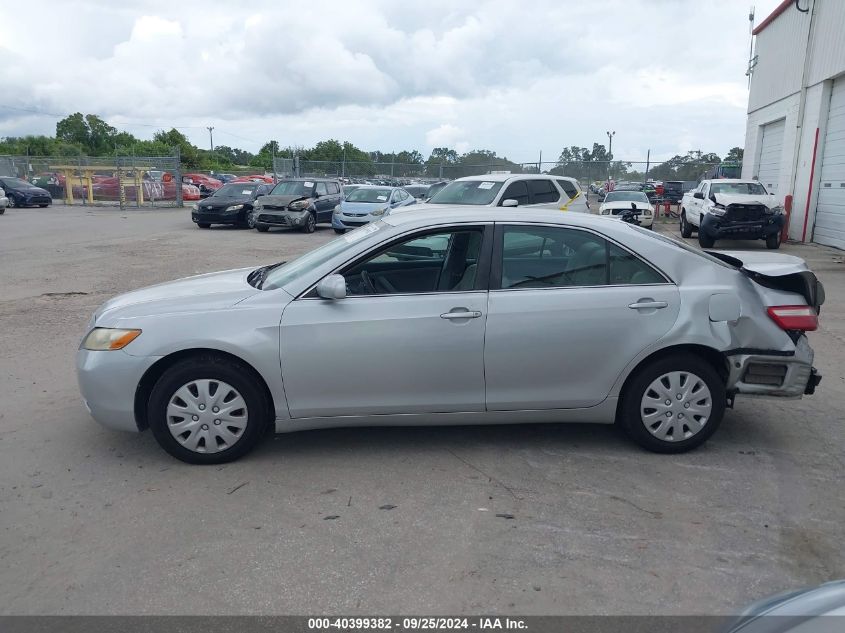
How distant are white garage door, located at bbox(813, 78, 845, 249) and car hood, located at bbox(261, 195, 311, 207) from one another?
14590 millimetres

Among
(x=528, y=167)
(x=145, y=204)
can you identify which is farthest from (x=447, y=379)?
(x=528, y=167)

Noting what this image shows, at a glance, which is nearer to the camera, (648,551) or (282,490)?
(648,551)

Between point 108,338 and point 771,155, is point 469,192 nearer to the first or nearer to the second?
point 108,338

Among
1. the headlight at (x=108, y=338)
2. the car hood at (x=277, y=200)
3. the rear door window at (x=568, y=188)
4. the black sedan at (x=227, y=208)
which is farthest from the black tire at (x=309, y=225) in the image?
the headlight at (x=108, y=338)

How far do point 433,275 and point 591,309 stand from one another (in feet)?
3.43

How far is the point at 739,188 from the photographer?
18.1m

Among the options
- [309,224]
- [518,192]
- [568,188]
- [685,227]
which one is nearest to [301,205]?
[309,224]

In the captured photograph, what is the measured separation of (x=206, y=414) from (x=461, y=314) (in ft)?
5.51

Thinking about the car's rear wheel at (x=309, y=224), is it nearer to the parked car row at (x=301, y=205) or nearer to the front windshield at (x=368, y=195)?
the parked car row at (x=301, y=205)

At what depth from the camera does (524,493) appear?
13.2 ft

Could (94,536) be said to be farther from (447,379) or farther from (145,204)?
(145,204)

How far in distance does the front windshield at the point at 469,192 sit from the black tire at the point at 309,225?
30.4 feet

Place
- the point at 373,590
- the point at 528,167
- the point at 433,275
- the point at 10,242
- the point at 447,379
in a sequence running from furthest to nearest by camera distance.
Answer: the point at 528,167 < the point at 10,242 < the point at 433,275 < the point at 447,379 < the point at 373,590

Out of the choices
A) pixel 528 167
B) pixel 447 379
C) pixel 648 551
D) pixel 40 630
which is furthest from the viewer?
pixel 528 167
